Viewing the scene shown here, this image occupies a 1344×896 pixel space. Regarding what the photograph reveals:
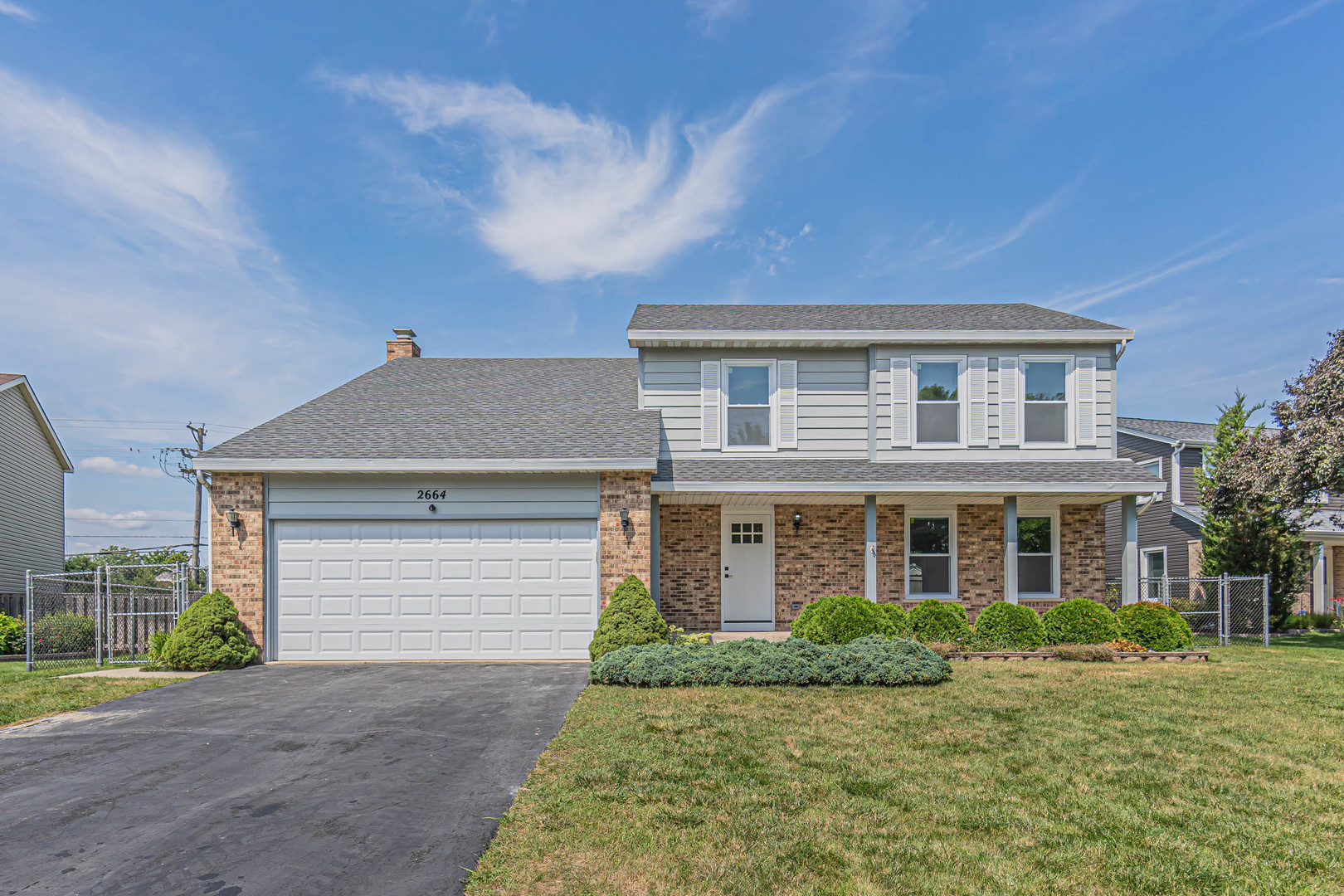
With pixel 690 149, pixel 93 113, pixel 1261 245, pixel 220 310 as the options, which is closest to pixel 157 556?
pixel 220 310

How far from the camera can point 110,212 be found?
46.7 ft

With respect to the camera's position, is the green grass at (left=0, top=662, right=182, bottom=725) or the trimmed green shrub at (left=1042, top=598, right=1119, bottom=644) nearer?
the green grass at (left=0, top=662, right=182, bottom=725)

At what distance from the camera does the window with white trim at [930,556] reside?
14812mm

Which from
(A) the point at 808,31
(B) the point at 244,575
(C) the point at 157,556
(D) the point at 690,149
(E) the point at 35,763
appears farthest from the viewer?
(C) the point at 157,556

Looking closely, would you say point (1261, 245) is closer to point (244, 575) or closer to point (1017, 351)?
point (1017, 351)

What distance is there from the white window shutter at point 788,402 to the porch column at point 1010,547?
3.96 m

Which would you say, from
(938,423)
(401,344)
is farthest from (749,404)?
(401,344)

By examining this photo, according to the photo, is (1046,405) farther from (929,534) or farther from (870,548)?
(870,548)

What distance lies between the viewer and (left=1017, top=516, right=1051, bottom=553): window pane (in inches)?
605

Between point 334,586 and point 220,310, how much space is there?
8.84 meters

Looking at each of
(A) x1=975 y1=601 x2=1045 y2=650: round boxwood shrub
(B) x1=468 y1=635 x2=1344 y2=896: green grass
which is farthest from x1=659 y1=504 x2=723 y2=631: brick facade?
(B) x1=468 y1=635 x2=1344 y2=896: green grass

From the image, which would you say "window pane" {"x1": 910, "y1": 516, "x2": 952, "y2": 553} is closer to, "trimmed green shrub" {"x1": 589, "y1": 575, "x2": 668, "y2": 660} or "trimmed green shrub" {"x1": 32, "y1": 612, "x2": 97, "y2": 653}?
"trimmed green shrub" {"x1": 589, "y1": 575, "x2": 668, "y2": 660}

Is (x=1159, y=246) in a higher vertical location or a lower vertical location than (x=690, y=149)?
lower

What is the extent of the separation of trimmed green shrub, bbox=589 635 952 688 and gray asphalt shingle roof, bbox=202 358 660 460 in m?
3.49
